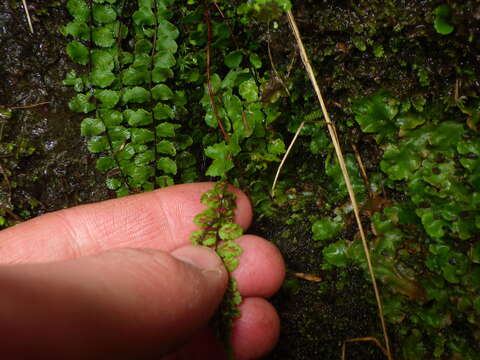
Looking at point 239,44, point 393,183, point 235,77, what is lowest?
point 393,183

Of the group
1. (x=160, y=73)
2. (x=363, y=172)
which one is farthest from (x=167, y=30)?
(x=363, y=172)

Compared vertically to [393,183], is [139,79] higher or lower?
higher

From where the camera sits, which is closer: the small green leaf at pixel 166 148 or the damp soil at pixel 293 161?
the damp soil at pixel 293 161

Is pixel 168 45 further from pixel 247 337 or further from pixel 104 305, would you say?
pixel 247 337

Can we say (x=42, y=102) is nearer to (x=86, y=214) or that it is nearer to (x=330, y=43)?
(x=86, y=214)

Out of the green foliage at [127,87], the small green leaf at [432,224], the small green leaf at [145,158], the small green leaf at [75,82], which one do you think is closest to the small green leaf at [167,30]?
the green foliage at [127,87]

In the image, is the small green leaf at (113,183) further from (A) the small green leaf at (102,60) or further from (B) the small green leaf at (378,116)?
(B) the small green leaf at (378,116)

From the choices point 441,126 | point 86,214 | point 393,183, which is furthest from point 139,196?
point 441,126
